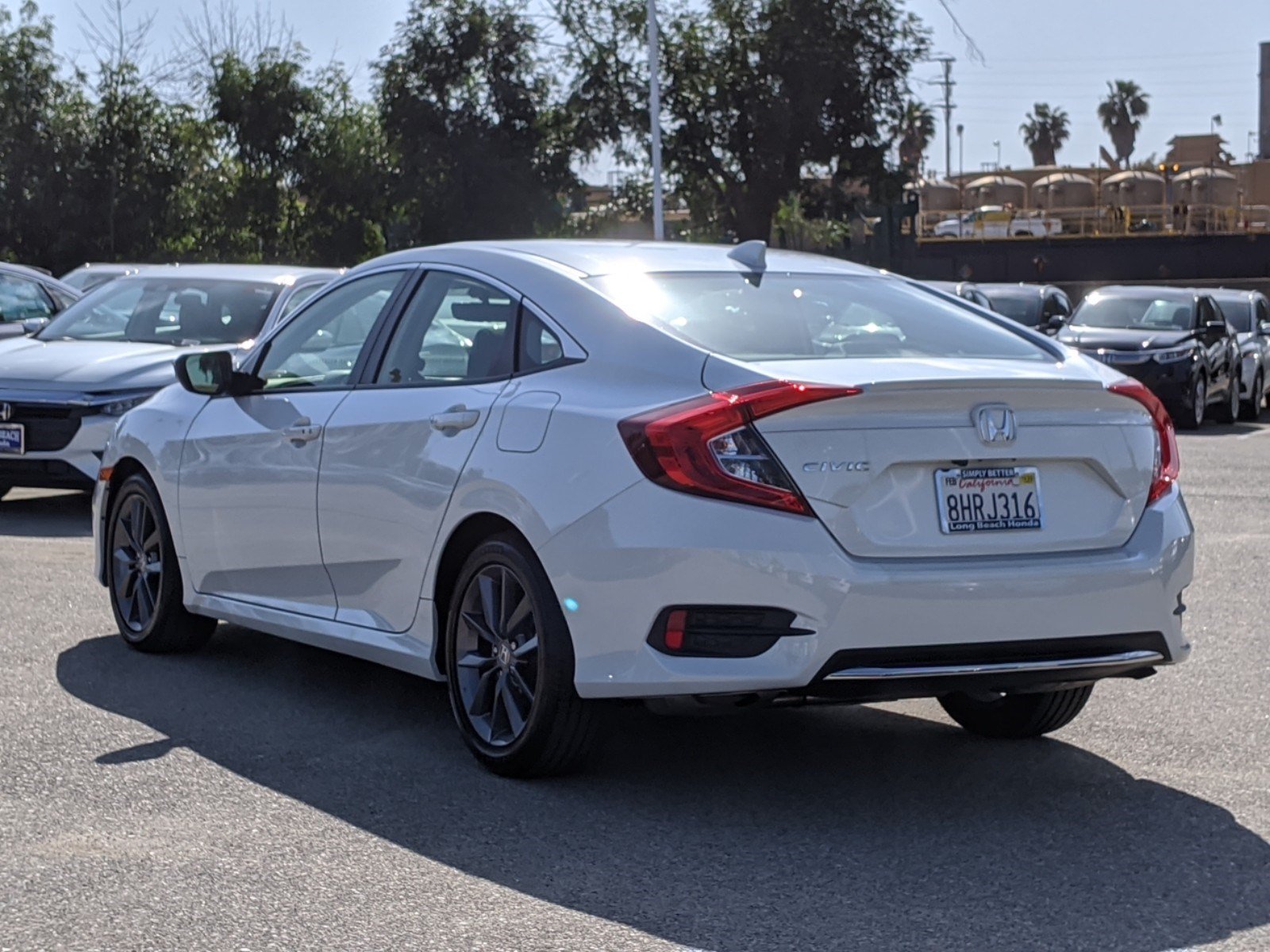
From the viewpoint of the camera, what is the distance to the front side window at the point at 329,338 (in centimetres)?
677

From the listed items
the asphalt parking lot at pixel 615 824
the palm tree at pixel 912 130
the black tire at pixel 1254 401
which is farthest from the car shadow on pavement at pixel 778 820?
the palm tree at pixel 912 130

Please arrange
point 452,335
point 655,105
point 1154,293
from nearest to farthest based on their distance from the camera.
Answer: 1. point 452,335
2. point 1154,293
3. point 655,105

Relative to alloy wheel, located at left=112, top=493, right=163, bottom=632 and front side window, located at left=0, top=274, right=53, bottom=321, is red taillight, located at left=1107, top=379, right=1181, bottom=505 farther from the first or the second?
front side window, located at left=0, top=274, right=53, bottom=321

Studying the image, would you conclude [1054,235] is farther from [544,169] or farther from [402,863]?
[402,863]

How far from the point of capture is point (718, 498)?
5.05 m

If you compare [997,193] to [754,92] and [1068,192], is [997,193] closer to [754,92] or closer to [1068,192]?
[1068,192]

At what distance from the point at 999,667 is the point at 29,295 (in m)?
13.2

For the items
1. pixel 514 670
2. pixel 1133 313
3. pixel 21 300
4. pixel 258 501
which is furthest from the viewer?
pixel 1133 313

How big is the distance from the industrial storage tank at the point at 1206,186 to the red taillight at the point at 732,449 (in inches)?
3058

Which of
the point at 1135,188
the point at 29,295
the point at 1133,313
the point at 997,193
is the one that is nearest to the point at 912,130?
the point at 1133,313

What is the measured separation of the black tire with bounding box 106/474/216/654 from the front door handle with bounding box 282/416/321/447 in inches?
40.3

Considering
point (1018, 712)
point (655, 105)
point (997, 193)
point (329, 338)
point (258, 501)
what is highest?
point (655, 105)

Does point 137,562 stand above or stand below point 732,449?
below

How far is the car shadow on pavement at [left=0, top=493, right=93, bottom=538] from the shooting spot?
11.6 meters
